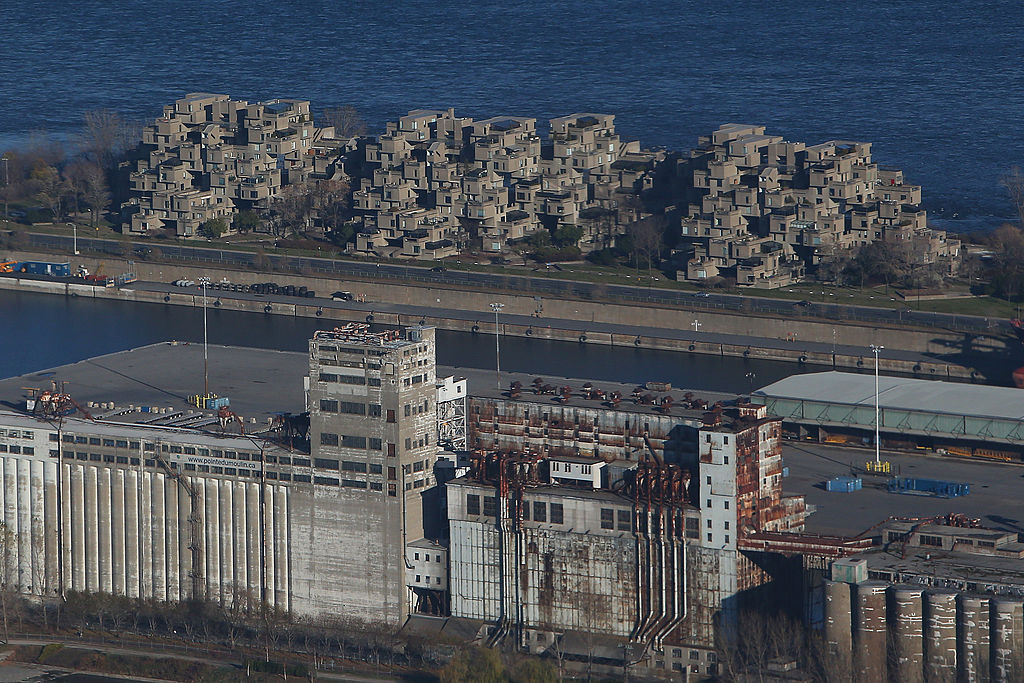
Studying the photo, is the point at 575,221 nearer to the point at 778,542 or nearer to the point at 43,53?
the point at 778,542

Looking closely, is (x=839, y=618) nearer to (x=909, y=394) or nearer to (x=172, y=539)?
(x=172, y=539)

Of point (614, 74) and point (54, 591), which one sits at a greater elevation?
point (614, 74)

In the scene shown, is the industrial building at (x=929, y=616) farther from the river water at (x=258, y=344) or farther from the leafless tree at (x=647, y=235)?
the leafless tree at (x=647, y=235)

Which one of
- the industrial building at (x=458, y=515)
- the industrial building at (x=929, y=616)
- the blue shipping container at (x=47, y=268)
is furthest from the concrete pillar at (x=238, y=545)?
the blue shipping container at (x=47, y=268)

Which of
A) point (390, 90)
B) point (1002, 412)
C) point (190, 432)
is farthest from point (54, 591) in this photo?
point (390, 90)

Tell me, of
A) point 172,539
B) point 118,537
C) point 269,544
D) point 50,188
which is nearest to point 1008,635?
point 269,544
